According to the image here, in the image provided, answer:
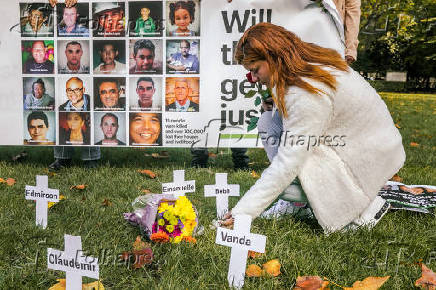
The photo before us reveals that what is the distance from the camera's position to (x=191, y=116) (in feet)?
10.6

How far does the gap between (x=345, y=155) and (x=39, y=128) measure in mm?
2437

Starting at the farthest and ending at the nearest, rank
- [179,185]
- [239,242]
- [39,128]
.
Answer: [39,128] → [179,185] → [239,242]

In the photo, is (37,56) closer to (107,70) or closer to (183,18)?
(107,70)

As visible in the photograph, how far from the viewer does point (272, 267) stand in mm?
1604

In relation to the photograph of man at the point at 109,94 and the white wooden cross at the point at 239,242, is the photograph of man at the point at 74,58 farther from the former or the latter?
the white wooden cross at the point at 239,242

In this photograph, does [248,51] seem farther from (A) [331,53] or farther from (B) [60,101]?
(B) [60,101]

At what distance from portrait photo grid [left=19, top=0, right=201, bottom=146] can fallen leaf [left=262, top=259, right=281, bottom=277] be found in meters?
1.81

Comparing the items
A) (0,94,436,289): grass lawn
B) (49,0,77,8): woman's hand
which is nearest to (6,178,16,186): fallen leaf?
(0,94,436,289): grass lawn

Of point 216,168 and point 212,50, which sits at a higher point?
point 212,50

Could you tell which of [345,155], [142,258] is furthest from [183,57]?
[142,258]

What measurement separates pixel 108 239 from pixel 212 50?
1.77 m

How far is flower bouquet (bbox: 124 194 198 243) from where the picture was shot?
183 cm

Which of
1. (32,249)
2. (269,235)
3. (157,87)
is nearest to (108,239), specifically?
(32,249)

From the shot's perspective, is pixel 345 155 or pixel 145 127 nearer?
pixel 345 155
